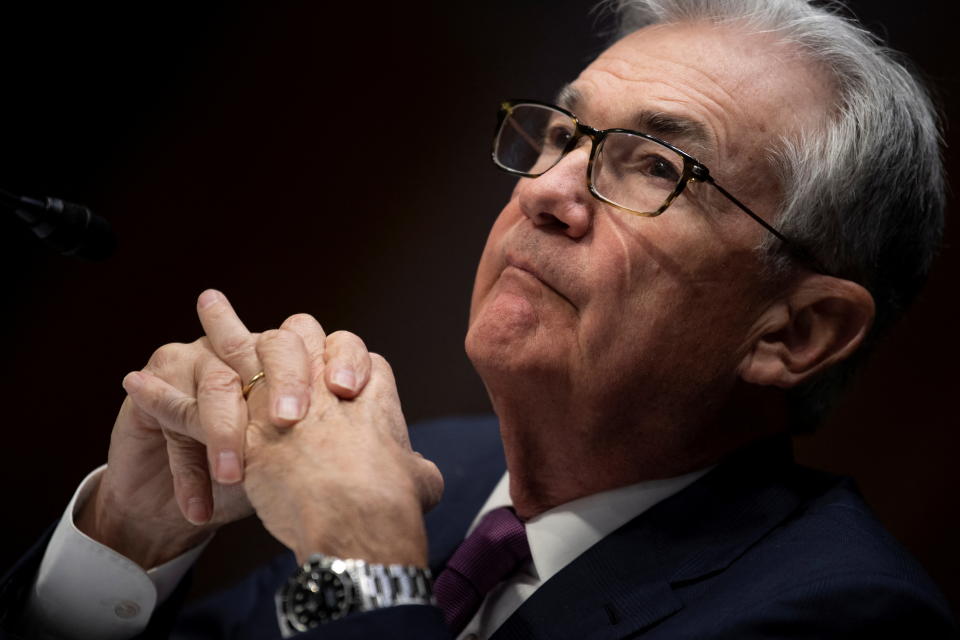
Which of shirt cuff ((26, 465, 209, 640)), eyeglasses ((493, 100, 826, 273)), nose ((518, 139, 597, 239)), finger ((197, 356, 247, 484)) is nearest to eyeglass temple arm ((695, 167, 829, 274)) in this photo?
eyeglasses ((493, 100, 826, 273))

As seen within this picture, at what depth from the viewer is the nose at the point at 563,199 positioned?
1483mm

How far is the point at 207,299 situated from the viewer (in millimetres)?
1499

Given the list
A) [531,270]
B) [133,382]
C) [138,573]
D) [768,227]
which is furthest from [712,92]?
[138,573]

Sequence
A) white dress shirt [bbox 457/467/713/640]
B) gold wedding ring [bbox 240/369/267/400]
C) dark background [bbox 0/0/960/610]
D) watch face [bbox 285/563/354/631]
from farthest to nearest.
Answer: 1. dark background [bbox 0/0/960/610]
2. white dress shirt [bbox 457/467/713/640]
3. gold wedding ring [bbox 240/369/267/400]
4. watch face [bbox 285/563/354/631]

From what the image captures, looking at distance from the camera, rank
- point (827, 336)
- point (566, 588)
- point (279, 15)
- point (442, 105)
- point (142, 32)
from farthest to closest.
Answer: point (442, 105)
point (279, 15)
point (142, 32)
point (827, 336)
point (566, 588)

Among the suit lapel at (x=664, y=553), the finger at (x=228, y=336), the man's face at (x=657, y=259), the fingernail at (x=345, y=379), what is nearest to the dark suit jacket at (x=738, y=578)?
the suit lapel at (x=664, y=553)

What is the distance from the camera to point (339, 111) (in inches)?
83.5

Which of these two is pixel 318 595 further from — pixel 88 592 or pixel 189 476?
pixel 88 592

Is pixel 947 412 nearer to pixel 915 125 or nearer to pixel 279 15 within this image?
pixel 915 125

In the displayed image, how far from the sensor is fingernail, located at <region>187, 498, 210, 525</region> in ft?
4.67

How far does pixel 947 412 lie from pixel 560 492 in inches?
39.1

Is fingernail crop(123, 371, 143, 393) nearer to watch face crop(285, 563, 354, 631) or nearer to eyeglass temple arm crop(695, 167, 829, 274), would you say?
watch face crop(285, 563, 354, 631)

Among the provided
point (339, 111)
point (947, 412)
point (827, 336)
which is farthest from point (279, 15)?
point (947, 412)

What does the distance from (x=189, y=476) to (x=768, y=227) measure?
102 cm
